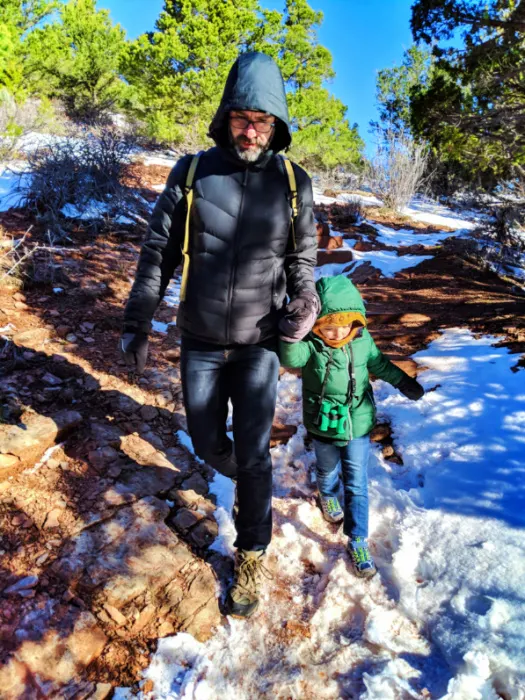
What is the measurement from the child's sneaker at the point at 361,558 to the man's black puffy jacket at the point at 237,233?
1.06m

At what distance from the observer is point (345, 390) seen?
2.22 m

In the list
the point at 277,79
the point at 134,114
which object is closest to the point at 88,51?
the point at 134,114

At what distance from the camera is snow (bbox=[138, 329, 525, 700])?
165 cm

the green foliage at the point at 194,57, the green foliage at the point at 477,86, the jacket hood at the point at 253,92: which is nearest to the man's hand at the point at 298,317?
the jacket hood at the point at 253,92

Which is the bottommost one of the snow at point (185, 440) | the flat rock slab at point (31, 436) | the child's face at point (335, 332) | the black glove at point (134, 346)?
the snow at point (185, 440)

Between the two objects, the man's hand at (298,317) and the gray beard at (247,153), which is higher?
the gray beard at (247,153)

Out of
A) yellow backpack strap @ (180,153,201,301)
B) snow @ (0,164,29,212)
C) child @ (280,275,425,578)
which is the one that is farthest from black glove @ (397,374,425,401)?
snow @ (0,164,29,212)

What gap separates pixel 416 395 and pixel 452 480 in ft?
1.63

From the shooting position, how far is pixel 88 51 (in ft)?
62.2

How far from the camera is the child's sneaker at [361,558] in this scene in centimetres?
208

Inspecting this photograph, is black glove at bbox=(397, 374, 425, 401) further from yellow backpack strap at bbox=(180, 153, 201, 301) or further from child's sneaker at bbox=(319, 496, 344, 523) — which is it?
yellow backpack strap at bbox=(180, 153, 201, 301)

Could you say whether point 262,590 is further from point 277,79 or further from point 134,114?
point 134,114

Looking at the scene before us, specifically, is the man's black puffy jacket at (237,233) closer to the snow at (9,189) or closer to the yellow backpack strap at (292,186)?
Result: the yellow backpack strap at (292,186)

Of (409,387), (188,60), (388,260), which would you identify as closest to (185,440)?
(409,387)
